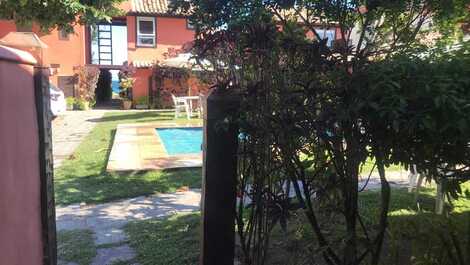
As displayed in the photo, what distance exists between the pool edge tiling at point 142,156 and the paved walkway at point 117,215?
183 centimetres

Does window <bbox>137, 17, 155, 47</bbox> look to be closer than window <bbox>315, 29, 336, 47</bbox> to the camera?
No

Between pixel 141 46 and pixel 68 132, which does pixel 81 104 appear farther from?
pixel 68 132

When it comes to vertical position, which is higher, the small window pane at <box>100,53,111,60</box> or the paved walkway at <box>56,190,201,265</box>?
the small window pane at <box>100,53,111,60</box>

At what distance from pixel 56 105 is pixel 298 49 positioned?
18.5m

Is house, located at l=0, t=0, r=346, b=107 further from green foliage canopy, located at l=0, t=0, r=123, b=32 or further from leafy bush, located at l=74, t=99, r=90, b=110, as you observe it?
green foliage canopy, located at l=0, t=0, r=123, b=32

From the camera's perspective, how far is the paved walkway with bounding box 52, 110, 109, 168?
35.8 feet

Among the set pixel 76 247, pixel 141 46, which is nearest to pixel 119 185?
pixel 76 247

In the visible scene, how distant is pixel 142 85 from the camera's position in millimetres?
26094

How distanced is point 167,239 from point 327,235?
195 cm

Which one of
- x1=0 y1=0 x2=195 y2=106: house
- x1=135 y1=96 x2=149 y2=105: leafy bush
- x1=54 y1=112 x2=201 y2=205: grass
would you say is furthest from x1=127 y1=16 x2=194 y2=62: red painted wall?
x1=54 y1=112 x2=201 y2=205: grass

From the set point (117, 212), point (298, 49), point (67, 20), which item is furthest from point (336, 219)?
point (67, 20)

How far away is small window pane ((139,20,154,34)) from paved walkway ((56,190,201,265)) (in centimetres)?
2059

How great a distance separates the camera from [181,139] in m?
14.0

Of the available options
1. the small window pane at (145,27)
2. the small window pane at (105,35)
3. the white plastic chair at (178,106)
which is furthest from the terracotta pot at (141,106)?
the small window pane at (105,35)
